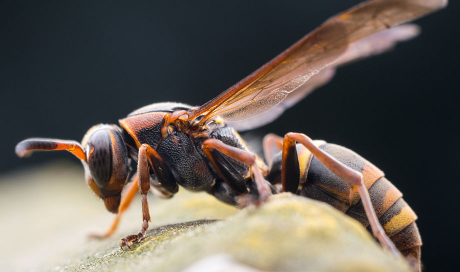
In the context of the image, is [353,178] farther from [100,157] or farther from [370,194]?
[100,157]

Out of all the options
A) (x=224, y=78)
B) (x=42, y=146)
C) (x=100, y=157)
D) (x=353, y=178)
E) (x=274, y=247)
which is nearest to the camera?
(x=274, y=247)

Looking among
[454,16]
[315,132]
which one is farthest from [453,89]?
[315,132]

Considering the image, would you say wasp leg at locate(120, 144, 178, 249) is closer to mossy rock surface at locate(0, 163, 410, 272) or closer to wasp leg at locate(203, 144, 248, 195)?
mossy rock surface at locate(0, 163, 410, 272)

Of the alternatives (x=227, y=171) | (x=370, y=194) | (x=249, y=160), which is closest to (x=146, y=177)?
(x=227, y=171)

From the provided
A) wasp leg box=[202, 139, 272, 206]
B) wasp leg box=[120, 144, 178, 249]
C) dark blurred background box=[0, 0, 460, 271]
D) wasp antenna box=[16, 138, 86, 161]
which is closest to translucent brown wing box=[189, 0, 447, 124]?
wasp leg box=[202, 139, 272, 206]

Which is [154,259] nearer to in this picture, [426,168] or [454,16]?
[426,168]

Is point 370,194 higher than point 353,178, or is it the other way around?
point 353,178

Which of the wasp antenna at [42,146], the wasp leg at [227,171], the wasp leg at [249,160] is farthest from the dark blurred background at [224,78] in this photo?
the wasp leg at [249,160]
